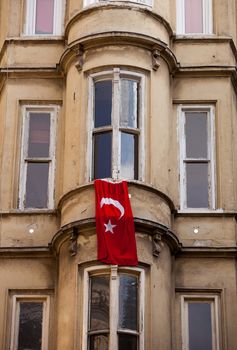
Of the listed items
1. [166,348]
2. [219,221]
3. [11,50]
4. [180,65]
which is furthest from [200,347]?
[11,50]

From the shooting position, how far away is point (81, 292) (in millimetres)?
23172

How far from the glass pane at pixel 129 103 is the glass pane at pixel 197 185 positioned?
1.76 m

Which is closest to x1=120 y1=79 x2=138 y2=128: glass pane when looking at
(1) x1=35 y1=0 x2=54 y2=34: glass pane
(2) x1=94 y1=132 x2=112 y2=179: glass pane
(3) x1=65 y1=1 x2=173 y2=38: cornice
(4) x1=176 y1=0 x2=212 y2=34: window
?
(2) x1=94 y1=132 x2=112 y2=179: glass pane

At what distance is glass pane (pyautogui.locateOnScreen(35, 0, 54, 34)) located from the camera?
27.1m

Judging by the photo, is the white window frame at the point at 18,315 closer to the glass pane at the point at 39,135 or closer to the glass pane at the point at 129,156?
the glass pane at the point at 129,156

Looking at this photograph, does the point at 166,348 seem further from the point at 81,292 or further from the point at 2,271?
the point at 2,271

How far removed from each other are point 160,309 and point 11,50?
7337mm

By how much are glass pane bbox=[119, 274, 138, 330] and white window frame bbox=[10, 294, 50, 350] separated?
6.42 ft

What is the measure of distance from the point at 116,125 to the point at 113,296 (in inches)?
153

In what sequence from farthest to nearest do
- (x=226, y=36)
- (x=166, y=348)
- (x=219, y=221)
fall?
1. (x=226, y=36)
2. (x=219, y=221)
3. (x=166, y=348)

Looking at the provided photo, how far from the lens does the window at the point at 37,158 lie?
995 inches

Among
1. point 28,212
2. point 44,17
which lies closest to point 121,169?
point 28,212

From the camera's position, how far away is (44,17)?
27266 mm

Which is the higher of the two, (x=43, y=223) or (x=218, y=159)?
(x=218, y=159)
